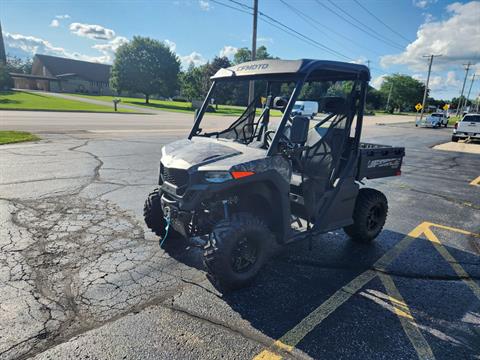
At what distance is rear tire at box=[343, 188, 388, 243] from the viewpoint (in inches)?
180

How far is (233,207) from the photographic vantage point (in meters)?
3.57

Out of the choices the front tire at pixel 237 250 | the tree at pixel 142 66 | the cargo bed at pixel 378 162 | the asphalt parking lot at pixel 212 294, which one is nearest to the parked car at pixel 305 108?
the cargo bed at pixel 378 162

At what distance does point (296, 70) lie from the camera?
11.1 ft

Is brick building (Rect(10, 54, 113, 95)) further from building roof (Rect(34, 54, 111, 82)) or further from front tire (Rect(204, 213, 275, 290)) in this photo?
front tire (Rect(204, 213, 275, 290))

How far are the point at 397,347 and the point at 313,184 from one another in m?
1.92

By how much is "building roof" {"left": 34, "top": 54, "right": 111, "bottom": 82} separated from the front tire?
88.2 metres

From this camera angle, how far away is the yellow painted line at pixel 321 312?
258 centimetres

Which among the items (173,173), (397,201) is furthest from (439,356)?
(397,201)

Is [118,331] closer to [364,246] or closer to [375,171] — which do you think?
[364,246]

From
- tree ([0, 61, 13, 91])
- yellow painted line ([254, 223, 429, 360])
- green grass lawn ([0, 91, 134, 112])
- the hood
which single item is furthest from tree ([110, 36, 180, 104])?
yellow painted line ([254, 223, 429, 360])

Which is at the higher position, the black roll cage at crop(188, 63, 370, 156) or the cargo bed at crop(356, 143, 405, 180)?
the black roll cage at crop(188, 63, 370, 156)

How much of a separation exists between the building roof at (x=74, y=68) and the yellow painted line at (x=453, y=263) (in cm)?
8802

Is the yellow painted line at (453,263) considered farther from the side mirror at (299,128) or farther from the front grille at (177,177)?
the front grille at (177,177)

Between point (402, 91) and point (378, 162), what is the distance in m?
110
